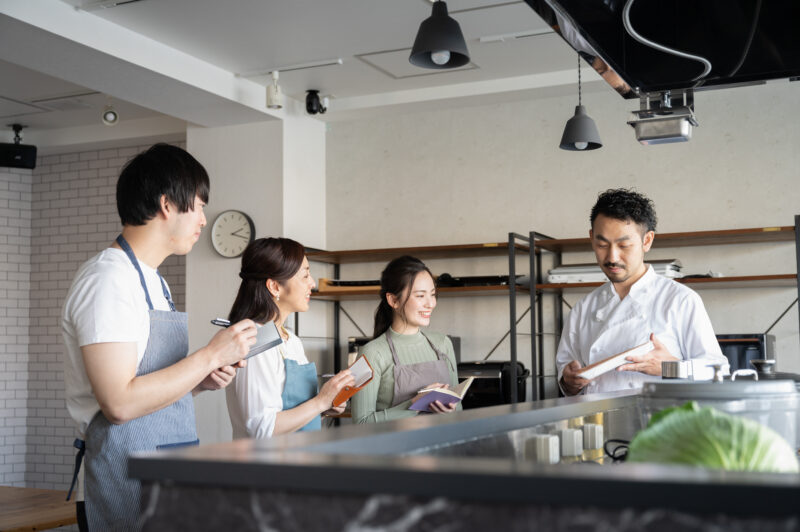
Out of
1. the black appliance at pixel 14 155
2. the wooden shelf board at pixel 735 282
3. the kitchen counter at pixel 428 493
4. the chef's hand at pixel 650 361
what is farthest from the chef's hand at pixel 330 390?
the black appliance at pixel 14 155

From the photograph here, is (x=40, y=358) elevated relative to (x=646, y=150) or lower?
lower

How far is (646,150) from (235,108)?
9.36 ft

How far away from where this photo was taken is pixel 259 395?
2557 mm

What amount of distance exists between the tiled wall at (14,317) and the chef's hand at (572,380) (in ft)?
20.7

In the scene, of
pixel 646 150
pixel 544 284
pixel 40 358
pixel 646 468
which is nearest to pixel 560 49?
pixel 646 150

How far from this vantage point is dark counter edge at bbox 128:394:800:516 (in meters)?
0.56

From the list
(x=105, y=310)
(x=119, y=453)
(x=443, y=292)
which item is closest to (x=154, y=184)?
(x=105, y=310)

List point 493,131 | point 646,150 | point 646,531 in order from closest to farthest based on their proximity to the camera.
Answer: point 646,531
point 646,150
point 493,131

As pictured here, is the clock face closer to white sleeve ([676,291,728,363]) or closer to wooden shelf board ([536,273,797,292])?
wooden shelf board ([536,273,797,292])

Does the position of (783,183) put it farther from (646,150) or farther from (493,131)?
(493,131)

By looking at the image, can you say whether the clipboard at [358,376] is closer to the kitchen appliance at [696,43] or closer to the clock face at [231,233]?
the kitchen appliance at [696,43]

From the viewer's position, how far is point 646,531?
1.89ft

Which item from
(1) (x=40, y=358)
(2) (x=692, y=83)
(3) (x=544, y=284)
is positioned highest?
(2) (x=692, y=83)

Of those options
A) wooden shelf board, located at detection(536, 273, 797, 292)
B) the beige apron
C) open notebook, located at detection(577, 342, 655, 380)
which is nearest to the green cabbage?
open notebook, located at detection(577, 342, 655, 380)
